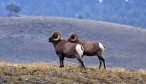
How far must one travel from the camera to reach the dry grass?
15.0m

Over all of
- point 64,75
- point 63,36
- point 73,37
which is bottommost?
point 64,75

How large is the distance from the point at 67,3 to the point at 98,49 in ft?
523

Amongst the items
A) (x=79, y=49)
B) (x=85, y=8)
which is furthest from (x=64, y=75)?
(x=85, y=8)

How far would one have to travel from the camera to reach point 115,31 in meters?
90.8

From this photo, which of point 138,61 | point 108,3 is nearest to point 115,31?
point 138,61

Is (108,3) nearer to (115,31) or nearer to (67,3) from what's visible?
(67,3)

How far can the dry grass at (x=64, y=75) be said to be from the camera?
49.4 ft

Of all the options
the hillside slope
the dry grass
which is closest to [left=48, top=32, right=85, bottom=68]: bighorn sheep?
the dry grass

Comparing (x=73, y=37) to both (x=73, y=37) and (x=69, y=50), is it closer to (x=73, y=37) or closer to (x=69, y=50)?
(x=73, y=37)

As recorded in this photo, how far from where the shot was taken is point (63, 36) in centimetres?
7900

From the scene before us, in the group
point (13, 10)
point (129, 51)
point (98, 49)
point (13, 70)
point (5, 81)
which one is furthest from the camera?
point (13, 10)

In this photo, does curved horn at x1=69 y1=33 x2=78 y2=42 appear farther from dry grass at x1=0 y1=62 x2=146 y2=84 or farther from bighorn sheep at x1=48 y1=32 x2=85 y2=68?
dry grass at x1=0 y1=62 x2=146 y2=84

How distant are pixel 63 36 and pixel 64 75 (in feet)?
208

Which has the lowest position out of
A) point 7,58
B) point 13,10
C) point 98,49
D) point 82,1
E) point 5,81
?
point 5,81
